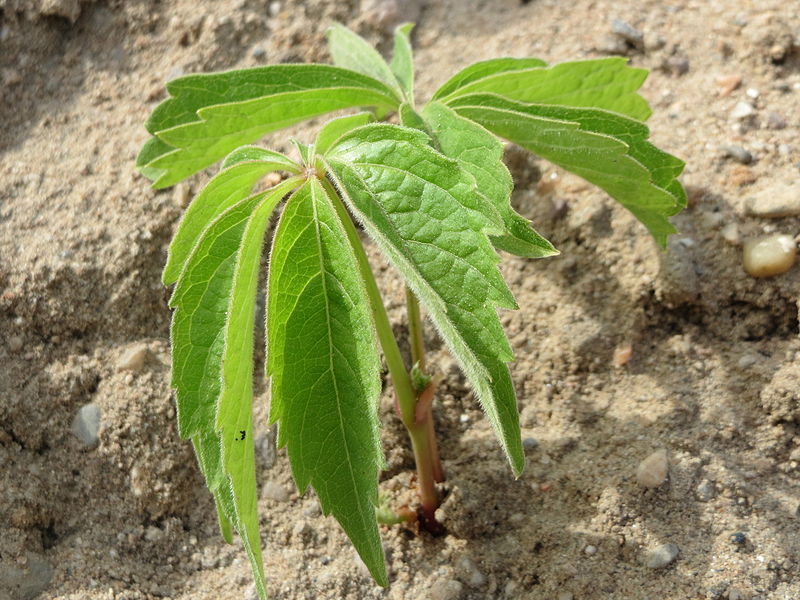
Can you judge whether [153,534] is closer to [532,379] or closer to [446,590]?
[446,590]

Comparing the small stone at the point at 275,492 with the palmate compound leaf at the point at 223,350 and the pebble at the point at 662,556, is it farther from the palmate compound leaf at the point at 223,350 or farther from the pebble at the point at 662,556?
the pebble at the point at 662,556

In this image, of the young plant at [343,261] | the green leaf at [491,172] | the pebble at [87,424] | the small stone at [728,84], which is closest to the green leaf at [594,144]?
the young plant at [343,261]

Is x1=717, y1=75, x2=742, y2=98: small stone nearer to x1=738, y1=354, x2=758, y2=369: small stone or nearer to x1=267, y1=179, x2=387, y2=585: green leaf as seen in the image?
x1=738, y1=354, x2=758, y2=369: small stone

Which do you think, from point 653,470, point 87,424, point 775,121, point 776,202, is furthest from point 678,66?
point 87,424

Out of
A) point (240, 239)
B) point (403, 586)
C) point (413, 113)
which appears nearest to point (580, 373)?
point (403, 586)

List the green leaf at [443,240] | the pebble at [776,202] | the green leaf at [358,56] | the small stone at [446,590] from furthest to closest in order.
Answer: the pebble at [776,202], the green leaf at [358,56], the small stone at [446,590], the green leaf at [443,240]

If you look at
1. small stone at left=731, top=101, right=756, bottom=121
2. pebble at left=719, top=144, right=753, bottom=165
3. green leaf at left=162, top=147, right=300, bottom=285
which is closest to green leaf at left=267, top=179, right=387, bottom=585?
green leaf at left=162, top=147, right=300, bottom=285

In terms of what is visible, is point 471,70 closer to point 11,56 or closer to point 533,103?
point 533,103
